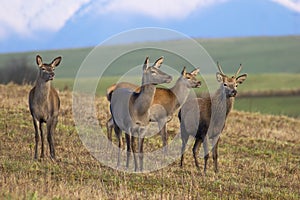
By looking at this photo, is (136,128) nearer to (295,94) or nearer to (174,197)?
(174,197)

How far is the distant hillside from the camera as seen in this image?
347 feet

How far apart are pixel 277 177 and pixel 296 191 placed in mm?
2174

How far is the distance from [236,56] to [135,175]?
103043 millimetres

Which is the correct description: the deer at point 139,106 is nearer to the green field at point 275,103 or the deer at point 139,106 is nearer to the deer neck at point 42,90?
the deer neck at point 42,90

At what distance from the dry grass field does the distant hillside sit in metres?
71.2

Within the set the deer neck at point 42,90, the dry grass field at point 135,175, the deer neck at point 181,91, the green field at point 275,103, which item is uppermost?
the green field at point 275,103

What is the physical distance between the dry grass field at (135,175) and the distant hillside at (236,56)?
71213 millimetres

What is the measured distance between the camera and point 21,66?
59562mm

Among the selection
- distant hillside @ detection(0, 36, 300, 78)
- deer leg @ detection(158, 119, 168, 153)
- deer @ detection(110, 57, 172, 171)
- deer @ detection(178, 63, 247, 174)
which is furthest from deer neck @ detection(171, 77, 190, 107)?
distant hillside @ detection(0, 36, 300, 78)

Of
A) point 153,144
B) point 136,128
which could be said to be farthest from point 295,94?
point 136,128

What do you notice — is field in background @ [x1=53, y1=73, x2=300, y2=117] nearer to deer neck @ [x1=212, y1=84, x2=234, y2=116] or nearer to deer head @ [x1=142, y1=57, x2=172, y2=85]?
deer neck @ [x1=212, y1=84, x2=234, y2=116]

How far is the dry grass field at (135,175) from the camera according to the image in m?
13.5

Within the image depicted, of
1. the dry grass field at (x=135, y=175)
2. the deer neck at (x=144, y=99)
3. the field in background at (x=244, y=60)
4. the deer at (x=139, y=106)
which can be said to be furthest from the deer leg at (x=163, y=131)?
the field in background at (x=244, y=60)

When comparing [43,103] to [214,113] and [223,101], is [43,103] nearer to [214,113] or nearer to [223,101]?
[214,113]
